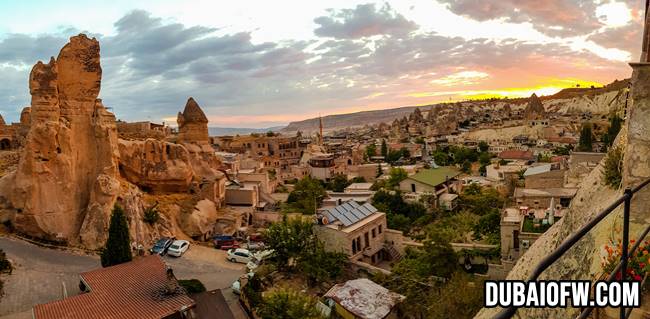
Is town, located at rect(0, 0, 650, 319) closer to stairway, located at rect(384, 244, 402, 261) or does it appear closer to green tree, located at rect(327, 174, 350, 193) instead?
stairway, located at rect(384, 244, 402, 261)

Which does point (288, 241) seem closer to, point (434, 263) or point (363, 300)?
point (363, 300)

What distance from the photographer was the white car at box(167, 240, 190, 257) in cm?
2112

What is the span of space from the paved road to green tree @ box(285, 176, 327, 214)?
1087cm

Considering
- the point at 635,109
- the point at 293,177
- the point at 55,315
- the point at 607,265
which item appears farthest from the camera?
the point at 293,177

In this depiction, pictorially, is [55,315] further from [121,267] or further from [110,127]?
[110,127]

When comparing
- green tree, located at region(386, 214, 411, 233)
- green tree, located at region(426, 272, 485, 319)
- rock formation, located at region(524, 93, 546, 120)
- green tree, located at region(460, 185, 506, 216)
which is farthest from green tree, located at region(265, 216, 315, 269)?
rock formation, located at region(524, 93, 546, 120)

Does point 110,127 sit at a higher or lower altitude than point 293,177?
higher

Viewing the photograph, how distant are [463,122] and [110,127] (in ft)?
320

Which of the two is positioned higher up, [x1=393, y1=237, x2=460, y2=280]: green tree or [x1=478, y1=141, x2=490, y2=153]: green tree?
[x1=478, y1=141, x2=490, y2=153]: green tree

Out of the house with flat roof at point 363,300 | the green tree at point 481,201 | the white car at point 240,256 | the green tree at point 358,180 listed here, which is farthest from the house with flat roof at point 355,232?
the green tree at point 358,180

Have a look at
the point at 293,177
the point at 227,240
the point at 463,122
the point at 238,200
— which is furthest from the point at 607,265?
the point at 463,122

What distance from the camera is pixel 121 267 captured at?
1584 centimetres

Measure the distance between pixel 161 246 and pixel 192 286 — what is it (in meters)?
5.64

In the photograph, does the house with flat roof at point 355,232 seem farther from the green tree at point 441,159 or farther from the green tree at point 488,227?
the green tree at point 441,159
